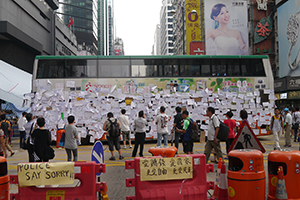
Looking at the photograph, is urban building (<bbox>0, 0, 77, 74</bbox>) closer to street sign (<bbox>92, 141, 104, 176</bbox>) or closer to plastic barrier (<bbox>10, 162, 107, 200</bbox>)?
street sign (<bbox>92, 141, 104, 176</bbox>)

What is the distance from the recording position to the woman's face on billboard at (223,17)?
90.3 feet

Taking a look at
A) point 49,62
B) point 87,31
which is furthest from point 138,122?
point 87,31

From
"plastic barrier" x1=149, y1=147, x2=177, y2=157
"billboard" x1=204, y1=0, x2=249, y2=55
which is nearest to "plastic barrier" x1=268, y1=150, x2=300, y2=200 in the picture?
"plastic barrier" x1=149, y1=147, x2=177, y2=157

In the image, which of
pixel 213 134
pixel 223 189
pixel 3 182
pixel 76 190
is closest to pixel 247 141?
pixel 223 189

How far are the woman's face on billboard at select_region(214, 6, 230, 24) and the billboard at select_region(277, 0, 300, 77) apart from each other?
8551 millimetres

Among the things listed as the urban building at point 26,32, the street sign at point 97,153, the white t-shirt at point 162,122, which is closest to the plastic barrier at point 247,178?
the street sign at point 97,153

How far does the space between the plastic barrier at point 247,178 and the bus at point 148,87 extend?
942cm

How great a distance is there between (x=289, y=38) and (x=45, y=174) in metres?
33.2

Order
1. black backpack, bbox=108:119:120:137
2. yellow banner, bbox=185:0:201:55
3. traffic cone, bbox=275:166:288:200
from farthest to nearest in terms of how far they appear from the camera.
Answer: yellow banner, bbox=185:0:201:55 → black backpack, bbox=108:119:120:137 → traffic cone, bbox=275:166:288:200

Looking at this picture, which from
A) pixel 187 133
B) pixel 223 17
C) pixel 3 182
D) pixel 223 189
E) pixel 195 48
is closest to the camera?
pixel 3 182

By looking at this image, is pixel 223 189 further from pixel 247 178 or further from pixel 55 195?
pixel 55 195

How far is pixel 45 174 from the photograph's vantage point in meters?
4.03

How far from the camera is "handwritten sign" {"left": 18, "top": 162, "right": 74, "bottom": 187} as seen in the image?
13.1 feet

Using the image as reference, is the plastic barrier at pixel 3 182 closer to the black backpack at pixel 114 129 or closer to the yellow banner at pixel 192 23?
the black backpack at pixel 114 129
